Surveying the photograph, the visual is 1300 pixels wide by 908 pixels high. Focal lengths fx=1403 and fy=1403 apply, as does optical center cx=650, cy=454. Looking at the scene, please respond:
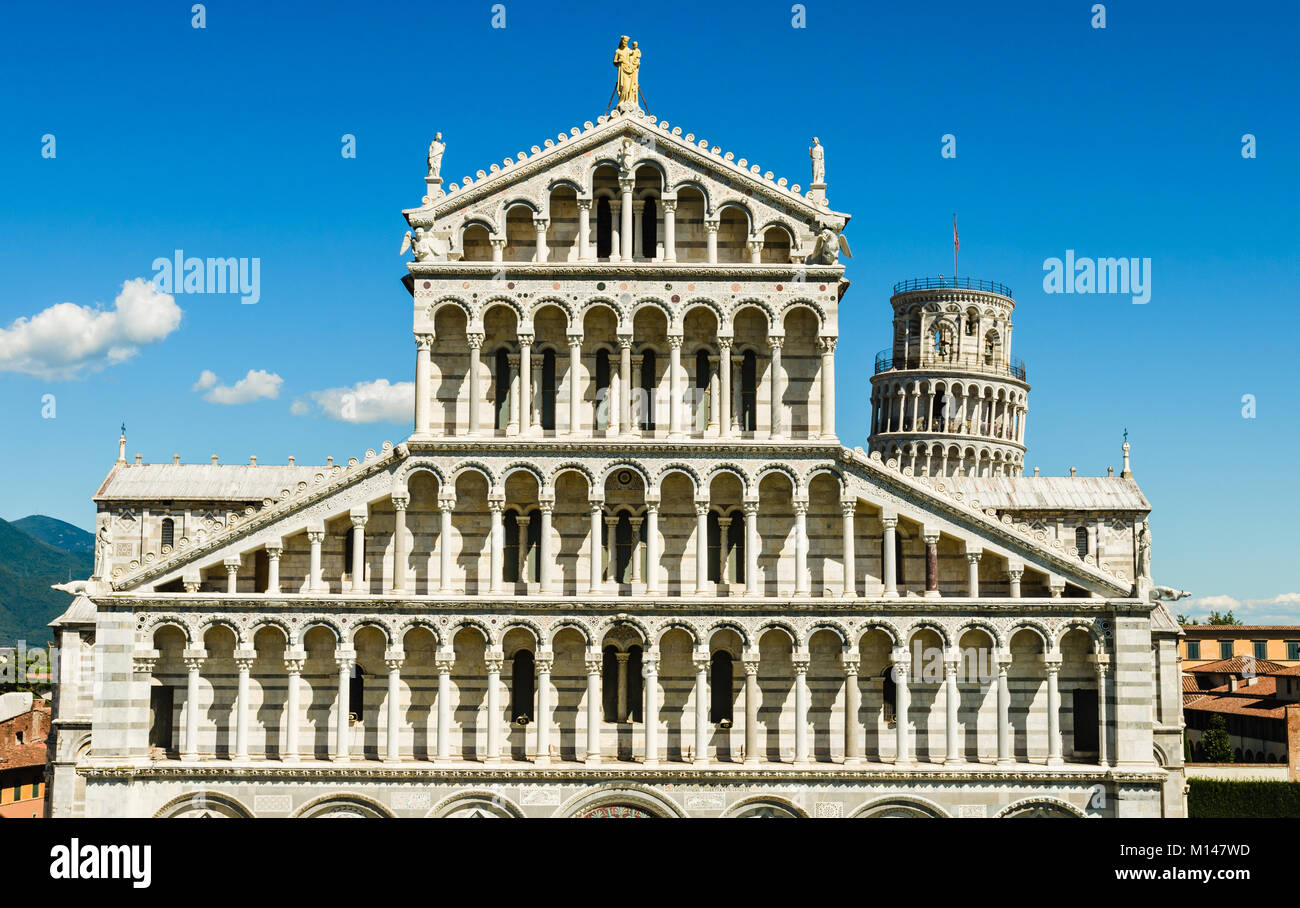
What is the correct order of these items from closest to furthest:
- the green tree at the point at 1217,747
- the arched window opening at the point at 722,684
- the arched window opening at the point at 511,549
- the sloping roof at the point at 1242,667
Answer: the arched window opening at the point at 722,684 < the arched window opening at the point at 511,549 < the green tree at the point at 1217,747 < the sloping roof at the point at 1242,667

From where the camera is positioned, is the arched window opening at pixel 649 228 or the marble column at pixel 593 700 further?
the arched window opening at pixel 649 228

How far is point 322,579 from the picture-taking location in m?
40.8

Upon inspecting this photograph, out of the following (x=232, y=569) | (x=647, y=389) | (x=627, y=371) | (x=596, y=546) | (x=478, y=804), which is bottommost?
(x=478, y=804)

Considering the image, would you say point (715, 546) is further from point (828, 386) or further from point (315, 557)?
point (315, 557)

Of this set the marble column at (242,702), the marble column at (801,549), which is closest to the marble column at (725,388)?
the marble column at (801,549)

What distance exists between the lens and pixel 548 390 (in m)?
41.5

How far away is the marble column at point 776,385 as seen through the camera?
133 ft

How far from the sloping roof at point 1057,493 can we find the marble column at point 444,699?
29.5 m

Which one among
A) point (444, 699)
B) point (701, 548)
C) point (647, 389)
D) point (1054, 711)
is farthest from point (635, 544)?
point (1054, 711)

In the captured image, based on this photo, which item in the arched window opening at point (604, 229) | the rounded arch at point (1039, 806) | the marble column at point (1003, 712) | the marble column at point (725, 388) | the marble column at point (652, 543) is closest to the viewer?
the rounded arch at point (1039, 806)

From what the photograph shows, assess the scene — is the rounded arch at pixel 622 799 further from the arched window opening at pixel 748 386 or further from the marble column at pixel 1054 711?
the arched window opening at pixel 748 386

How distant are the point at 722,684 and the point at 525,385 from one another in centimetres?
1036

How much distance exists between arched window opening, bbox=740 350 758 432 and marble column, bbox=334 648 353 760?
43.0ft

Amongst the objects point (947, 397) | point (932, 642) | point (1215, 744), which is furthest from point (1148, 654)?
point (947, 397)
